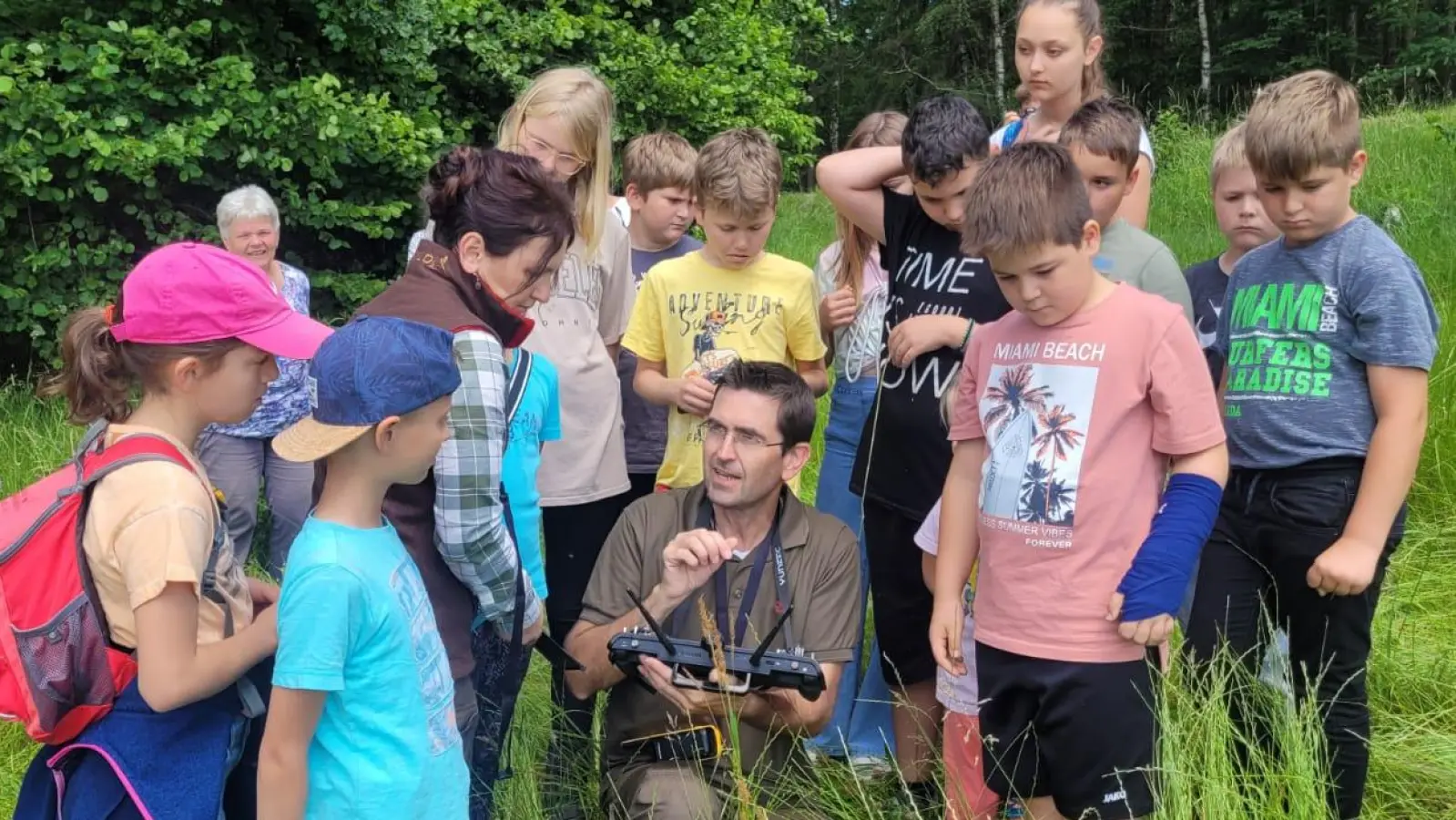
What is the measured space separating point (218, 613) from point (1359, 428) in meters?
2.37

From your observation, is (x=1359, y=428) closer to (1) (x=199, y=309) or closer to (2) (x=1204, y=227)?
(1) (x=199, y=309)

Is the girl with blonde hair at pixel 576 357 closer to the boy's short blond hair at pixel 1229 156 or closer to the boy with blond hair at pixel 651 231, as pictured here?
the boy with blond hair at pixel 651 231

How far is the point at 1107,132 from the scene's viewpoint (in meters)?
2.86

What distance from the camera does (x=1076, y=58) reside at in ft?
11.3

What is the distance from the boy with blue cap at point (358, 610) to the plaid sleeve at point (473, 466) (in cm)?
17

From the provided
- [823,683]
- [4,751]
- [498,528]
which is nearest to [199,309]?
[498,528]

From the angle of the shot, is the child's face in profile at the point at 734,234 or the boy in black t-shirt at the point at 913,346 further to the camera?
the child's face in profile at the point at 734,234

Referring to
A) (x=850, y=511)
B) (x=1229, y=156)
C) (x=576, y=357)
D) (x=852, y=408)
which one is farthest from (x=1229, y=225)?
(x=576, y=357)

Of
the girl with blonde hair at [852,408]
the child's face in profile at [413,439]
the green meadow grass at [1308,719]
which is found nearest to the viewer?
the child's face in profile at [413,439]

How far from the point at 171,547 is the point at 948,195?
189 centimetres

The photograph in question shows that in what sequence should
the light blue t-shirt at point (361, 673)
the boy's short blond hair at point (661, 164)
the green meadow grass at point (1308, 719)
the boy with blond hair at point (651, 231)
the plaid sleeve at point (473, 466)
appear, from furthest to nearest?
1. the boy's short blond hair at point (661, 164)
2. the boy with blond hair at point (651, 231)
3. the green meadow grass at point (1308, 719)
4. the plaid sleeve at point (473, 466)
5. the light blue t-shirt at point (361, 673)

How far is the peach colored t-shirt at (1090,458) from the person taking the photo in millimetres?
2168

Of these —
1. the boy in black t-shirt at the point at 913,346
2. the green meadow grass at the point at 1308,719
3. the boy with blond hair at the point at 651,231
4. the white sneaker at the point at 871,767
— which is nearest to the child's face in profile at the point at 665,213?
the boy with blond hair at the point at 651,231

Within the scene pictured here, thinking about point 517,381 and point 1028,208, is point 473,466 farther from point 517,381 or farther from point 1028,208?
point 1028,208
